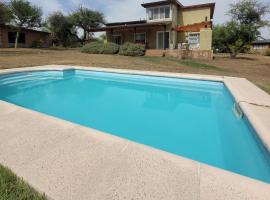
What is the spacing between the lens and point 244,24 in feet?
74.1

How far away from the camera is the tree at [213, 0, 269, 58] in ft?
73.1

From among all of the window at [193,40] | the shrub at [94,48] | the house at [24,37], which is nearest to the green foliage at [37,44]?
the house at [24,37]

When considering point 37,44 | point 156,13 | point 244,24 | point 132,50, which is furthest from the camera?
point 37,44

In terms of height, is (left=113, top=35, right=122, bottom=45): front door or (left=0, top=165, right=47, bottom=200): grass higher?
(left=113, top=35, right=122, bottom=45): front door

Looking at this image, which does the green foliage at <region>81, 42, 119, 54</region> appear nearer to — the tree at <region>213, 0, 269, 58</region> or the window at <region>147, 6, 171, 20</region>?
the window at <region>147, 6, 171, 20</region>

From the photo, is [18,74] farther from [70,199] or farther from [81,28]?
[81,28]

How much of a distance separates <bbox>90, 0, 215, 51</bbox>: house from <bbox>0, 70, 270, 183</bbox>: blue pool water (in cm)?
1328

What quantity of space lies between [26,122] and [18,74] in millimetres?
8361

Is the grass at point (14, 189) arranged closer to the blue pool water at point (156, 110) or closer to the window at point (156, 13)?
the blue pool water at point (156, 110)

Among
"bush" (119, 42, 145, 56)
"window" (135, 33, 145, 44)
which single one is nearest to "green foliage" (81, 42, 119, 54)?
"bush" (119, 42, 145, 56)

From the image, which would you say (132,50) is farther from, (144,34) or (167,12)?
(167,12)

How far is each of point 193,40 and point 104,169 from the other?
22.3m

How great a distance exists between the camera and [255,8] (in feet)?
73.4

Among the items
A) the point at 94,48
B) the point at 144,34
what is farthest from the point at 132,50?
the point at 144,34
